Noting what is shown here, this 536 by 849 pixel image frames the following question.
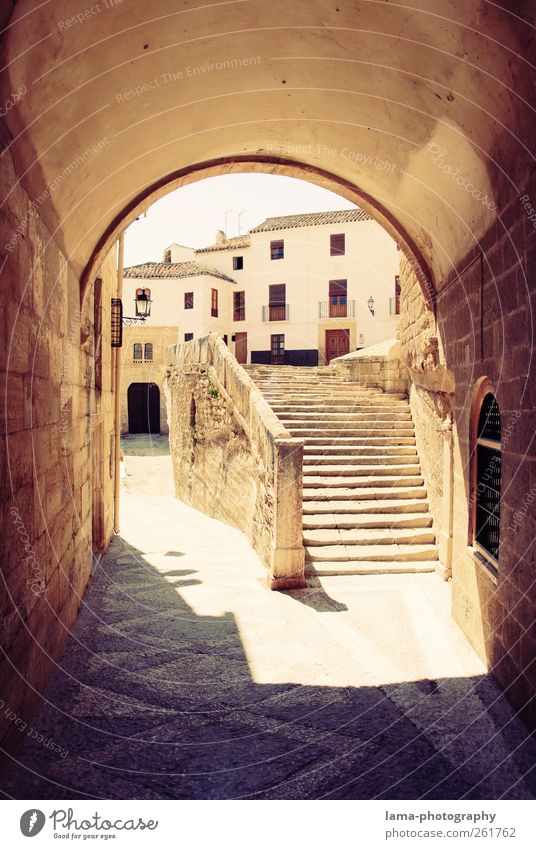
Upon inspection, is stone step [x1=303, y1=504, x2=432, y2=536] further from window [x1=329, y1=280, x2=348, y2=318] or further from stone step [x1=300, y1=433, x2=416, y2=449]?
window [x1=329, y1=280, x2=348, y2=318]

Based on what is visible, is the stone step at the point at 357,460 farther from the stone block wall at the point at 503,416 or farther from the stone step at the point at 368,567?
the stone block wall at the point at 503,416

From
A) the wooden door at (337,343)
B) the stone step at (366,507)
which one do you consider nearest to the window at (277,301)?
the wooden door at (337,343)

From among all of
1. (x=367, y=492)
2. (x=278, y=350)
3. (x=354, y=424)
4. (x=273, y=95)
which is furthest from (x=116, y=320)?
(x=278, y=350)

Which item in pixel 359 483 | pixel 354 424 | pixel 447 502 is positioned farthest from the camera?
pixel 354 424

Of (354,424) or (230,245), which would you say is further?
(230,245)

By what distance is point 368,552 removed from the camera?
24.5ft

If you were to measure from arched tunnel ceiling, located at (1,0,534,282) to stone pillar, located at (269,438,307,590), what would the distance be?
2.75 m

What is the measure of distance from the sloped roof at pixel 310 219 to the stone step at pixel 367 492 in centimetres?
2548

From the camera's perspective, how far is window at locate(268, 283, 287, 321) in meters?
34.0

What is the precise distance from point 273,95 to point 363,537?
532 cm

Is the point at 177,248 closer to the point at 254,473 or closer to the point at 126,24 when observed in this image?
the point at 254,473

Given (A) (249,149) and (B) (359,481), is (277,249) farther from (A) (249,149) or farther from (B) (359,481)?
(A) (249,149)

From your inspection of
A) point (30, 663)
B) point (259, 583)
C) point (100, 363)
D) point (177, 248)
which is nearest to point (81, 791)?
point (30, 663)

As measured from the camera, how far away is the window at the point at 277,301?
112 ft
